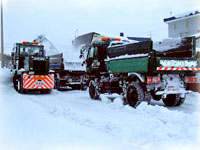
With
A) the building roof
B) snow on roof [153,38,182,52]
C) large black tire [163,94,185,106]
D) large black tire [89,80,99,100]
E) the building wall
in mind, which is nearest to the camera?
snow on roof [153,38,182,52]

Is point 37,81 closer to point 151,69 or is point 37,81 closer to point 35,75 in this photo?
point 35,75

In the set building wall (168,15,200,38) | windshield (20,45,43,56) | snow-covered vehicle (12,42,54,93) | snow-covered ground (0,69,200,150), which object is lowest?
snow-covered ground (0,69,200,150)

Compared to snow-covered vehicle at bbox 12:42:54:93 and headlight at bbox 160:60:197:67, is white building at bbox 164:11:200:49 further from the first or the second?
headlight at bbox 160:60:197:67

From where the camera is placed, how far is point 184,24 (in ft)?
113

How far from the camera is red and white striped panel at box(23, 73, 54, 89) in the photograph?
13688 mm

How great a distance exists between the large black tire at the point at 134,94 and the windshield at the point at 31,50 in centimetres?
880

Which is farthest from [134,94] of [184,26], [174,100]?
[184,26]

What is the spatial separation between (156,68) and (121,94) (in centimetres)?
242

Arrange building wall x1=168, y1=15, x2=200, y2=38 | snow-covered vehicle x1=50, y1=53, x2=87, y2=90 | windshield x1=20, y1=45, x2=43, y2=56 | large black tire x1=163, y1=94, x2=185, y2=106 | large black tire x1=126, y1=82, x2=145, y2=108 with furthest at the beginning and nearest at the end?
building wall x1=168, y1=15, x2=200, y2=38
snow-covered vehicle x1=50, y1=53, x2=87, y2=90
windshield x1=20, y1=45, x2=43, y2=56
large black tire x1=163, y1=94, x2=185, y2=106
large black tire x1=126, y1=82, x2=145, y2=108

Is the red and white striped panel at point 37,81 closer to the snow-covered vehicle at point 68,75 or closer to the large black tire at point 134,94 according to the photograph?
the snow-covered vehicle at point 68,75

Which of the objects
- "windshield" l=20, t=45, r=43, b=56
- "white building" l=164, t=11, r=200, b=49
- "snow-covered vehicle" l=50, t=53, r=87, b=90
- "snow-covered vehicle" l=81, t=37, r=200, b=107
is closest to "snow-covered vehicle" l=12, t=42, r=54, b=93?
"windshield" l=20, t=45, r=43, b=56

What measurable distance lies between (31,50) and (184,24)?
2433 centimetres

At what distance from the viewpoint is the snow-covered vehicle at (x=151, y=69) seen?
8367mm

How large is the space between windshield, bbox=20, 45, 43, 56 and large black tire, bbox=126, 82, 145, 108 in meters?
8.80
